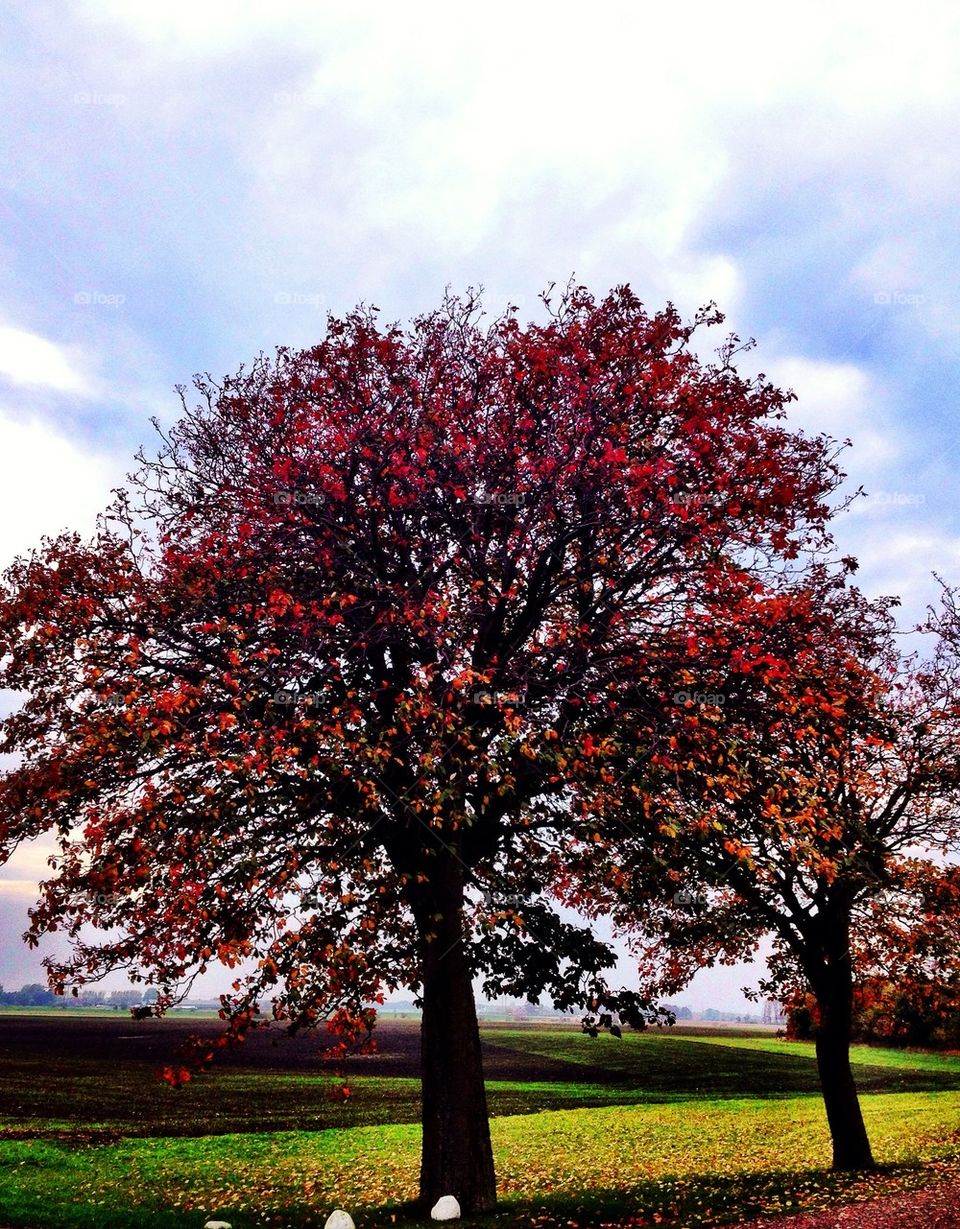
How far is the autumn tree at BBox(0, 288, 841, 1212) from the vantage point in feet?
49.1

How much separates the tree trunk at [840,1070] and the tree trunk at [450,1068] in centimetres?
1069

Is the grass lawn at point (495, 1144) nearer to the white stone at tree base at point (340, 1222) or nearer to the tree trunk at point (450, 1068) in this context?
the tree trunk at point (450, 1068)

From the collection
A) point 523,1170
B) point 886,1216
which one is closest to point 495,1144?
point 523,1170

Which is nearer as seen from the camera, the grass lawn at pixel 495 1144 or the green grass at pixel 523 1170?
the green grass at pixel 523 1170

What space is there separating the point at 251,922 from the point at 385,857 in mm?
3444

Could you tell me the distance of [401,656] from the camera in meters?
17.8

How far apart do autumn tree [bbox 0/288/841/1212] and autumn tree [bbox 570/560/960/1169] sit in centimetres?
139

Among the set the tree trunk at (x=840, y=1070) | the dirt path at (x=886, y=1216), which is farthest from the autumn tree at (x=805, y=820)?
the dirt path at (x=886, y=1216)

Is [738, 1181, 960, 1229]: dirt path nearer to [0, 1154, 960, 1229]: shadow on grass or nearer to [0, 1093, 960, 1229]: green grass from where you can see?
[0, 1154, 960, 1229]: shadow on grass

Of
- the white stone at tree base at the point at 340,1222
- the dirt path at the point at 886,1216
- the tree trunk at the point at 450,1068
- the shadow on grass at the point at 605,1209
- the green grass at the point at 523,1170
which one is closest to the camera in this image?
the dirt path at the point at 886,1216

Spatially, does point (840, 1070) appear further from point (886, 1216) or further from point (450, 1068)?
point (450, 1068)

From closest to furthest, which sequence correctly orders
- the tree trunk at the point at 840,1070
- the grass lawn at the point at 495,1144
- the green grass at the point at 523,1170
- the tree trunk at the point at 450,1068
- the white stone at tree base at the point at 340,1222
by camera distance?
the white stone at tree base at the point at 340,1222 → the tree trunk at the point at 450,1068 → the green grass at the point at 523,1170 → the grass lawn at the point at 495,1144 → the tree trunk at the point at 840,1070

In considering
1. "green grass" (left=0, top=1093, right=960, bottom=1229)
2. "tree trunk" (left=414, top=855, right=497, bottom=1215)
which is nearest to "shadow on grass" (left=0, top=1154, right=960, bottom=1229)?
"green grass" (left=0, top=1093, right=960, bottom=1229)

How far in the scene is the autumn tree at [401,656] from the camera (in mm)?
14961
